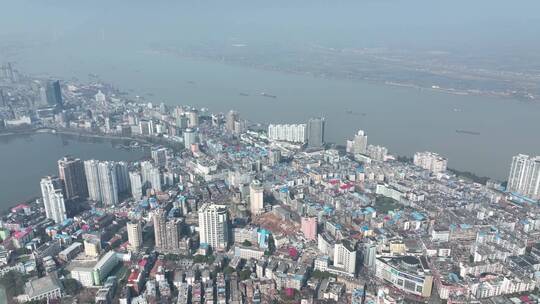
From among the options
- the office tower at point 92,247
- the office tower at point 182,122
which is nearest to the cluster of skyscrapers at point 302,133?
the office tower at point 182,122

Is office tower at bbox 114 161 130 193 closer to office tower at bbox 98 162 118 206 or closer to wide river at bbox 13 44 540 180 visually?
office tower at bbox 98 162 118 206

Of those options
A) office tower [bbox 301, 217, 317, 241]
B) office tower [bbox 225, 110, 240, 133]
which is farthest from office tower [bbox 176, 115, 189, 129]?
office tower [bbox 301, 217, 317, 241]

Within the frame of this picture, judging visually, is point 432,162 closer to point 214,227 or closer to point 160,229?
point 214,227

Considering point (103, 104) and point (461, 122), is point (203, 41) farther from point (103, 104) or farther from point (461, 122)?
point (461, 122)

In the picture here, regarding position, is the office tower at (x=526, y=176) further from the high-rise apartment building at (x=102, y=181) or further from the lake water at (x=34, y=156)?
the lake water at (x=34, y=156)

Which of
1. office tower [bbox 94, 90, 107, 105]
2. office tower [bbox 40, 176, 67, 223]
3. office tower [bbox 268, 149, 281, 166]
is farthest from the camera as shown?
office tower [bbox 94, 90, 107, 105]

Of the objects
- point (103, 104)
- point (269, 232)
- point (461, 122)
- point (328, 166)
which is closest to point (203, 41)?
point (103, 104)

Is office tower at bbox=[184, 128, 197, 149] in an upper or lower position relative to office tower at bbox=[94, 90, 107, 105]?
lower
